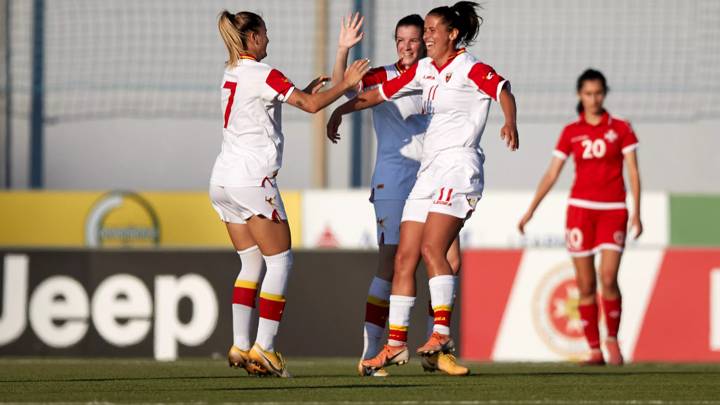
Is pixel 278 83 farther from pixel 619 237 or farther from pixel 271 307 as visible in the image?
pixel 619 237

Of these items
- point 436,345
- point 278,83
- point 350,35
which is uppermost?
point 350,35

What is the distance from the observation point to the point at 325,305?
11312 millimetres

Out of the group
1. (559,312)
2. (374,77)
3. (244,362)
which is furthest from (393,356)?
(559,312)

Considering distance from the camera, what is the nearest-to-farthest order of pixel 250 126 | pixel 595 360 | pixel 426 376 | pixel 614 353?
pixel 250 126, pixel 426 376, pixel 595 360, pixel 614 353

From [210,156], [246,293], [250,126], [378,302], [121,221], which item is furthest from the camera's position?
[210,156]

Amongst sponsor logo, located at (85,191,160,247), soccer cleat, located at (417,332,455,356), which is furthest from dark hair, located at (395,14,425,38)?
sponsor logo, located at (85,191,160,247)

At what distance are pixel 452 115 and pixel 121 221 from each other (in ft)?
23.8

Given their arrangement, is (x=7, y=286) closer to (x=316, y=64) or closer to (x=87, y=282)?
(x=87, y=282)

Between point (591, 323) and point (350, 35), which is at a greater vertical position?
point (350, 35)

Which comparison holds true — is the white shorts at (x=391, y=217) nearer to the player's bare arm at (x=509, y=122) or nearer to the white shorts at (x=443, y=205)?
the white shorts at (x=443, y=205)

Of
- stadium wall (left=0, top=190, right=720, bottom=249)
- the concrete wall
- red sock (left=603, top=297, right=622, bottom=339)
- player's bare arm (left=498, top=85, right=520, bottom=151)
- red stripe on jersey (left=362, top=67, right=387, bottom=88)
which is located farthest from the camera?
the concrete wall

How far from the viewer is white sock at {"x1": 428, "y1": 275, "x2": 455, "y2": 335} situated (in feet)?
25.0

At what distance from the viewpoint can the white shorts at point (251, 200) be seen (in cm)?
761

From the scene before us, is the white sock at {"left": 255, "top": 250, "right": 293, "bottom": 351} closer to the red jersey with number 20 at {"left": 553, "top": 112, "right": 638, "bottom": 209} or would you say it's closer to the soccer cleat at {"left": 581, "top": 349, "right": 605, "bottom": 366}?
the soccer cleat at {"left": 581, "top": 349, "right": 605, "bottom": 366}
